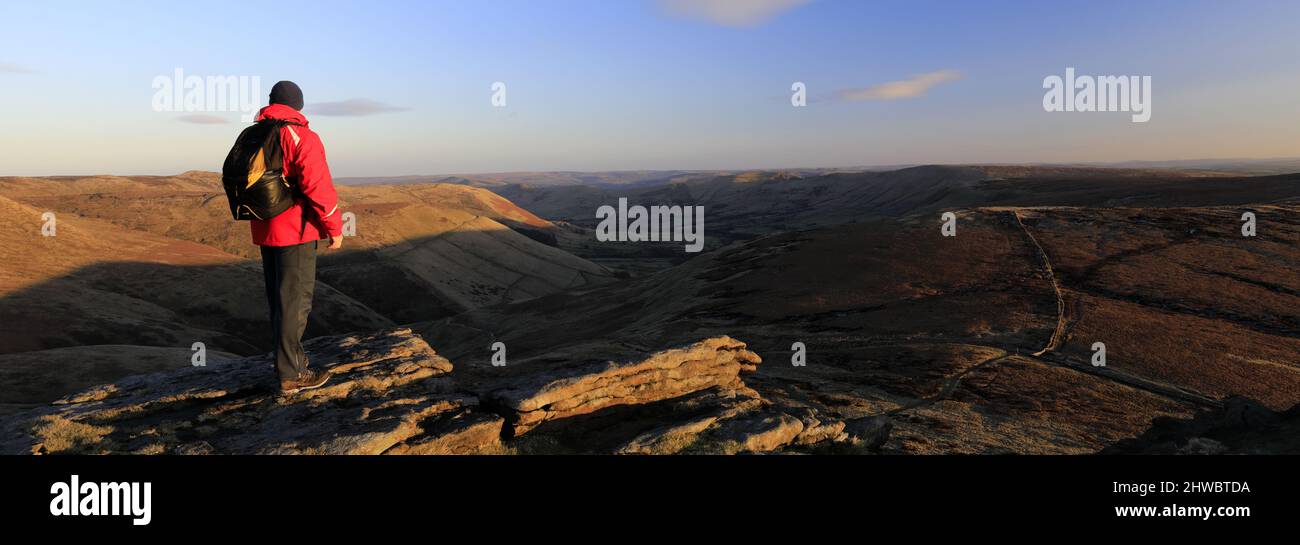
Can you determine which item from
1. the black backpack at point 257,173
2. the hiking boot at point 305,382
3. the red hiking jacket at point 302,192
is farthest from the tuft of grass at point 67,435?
the black backpack at point 257,173

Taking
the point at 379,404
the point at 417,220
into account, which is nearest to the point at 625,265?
the point at 417,220

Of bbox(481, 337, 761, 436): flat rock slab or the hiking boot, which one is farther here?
bbox(481, 337, 761, 436): flat rock slab

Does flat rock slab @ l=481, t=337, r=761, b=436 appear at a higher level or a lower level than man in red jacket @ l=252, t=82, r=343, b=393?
lower

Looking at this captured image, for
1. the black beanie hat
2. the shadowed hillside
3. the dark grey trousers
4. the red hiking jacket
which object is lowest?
the shadowed hillside

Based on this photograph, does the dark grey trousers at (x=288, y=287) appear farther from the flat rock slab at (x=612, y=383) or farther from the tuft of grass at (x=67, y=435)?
the flat rock slab at (x=612, y=383)

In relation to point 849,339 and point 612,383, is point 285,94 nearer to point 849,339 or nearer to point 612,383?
point 612,383

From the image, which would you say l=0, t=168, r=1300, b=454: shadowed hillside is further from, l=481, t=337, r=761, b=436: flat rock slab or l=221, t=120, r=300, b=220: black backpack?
l=221, t=120, r=300, b=220: black backpack

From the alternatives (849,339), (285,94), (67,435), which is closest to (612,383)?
(285,94)

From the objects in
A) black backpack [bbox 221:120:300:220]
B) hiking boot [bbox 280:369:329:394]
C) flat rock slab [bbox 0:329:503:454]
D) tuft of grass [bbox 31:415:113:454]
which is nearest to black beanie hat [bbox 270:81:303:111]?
black backpack [bbox 221:120:300:220]
